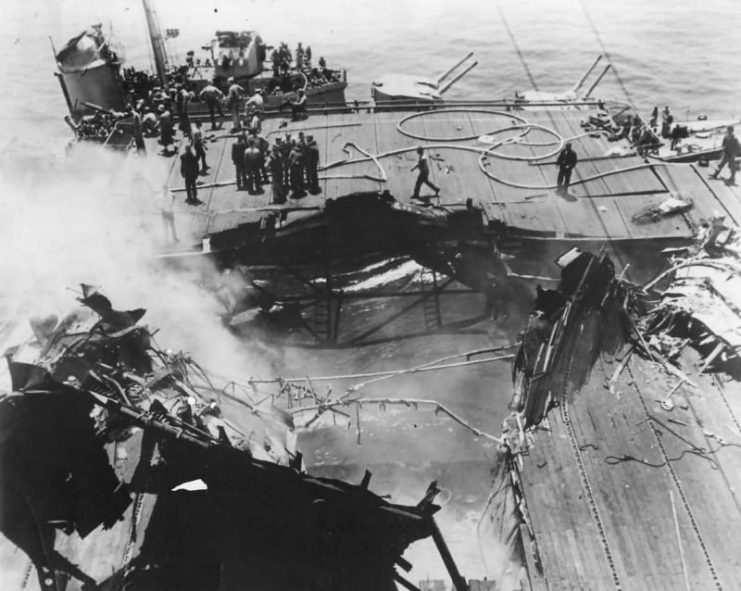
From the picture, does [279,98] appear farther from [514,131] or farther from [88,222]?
[88,222]

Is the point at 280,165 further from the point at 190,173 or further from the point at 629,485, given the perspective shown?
the point at 629,485

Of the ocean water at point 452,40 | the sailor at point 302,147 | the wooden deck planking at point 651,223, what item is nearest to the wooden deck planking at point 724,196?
the wooden deck planking at point 651,223

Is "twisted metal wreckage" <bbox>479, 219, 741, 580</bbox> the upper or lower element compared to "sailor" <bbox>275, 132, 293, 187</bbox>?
lower

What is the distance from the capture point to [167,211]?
1827cm

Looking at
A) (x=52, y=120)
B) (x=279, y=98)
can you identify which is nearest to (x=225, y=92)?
(x=279, y=98)

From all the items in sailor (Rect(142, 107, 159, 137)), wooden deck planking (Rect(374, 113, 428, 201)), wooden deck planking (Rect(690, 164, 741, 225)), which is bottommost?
wooden deck planking (Rect(690, 164, 741, 225))

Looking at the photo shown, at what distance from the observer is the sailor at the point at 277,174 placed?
1911 centimetres

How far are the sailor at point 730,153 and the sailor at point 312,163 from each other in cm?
1359

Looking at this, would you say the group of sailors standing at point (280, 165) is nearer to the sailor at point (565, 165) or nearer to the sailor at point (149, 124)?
the sailor at point (149, 124)

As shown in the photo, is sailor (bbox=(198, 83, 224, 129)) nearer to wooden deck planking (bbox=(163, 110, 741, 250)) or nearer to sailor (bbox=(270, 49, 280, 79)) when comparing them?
wooden deck planking (bbox=(163, 110, 741, 250))

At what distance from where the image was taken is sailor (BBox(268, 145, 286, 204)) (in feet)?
62.7

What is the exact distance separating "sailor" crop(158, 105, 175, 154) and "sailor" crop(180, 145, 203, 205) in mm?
4159

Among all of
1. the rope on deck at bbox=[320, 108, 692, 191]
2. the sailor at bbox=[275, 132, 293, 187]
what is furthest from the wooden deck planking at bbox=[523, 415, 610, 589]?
the sailor at bbox=[275, 132, 293, 187]

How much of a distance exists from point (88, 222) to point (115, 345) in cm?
994
